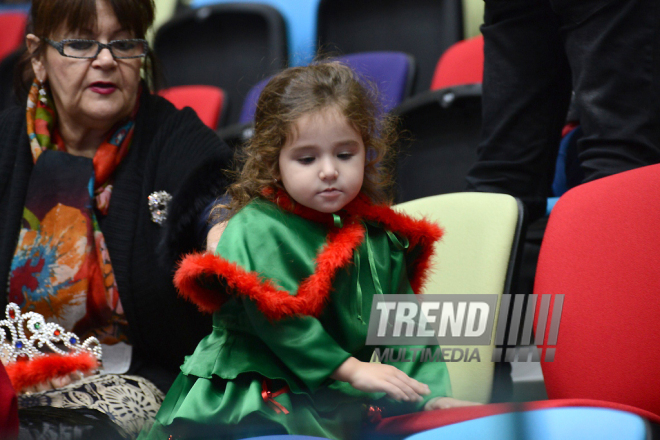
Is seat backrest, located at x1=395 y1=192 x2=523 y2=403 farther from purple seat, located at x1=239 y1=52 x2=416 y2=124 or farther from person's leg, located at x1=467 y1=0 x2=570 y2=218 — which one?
purple seat, located at x1=239 y1=52 x2=416 y2=124

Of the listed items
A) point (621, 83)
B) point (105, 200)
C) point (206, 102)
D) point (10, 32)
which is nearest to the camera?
point (621, 83)

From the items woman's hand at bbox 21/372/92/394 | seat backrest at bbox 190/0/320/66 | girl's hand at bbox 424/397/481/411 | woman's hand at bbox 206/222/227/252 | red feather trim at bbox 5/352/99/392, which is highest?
seat backrest at bbox 190/0/320/66

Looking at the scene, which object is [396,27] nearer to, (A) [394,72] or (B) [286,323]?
(A) [394,72]

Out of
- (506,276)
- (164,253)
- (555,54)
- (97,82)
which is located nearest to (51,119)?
(97,82)

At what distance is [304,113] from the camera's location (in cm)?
103

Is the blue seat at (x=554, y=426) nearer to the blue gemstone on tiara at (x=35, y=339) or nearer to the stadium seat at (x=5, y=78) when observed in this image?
the blue gemstone on tiara at (x=35, y=339)

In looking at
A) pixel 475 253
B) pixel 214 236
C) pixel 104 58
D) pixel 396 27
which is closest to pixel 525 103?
pixel 475 253

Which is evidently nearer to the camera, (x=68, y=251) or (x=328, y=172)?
(x=328, y=172)

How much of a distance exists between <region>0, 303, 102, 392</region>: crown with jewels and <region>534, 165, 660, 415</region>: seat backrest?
0.87 m

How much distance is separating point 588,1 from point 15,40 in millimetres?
3528

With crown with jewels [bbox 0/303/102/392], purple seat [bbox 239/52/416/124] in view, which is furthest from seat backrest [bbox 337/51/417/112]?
crown with jewels [bbox 0/303/102/392]

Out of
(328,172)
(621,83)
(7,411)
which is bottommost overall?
(7,411)

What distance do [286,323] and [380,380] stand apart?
154mm

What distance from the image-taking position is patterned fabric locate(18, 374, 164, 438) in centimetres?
118
